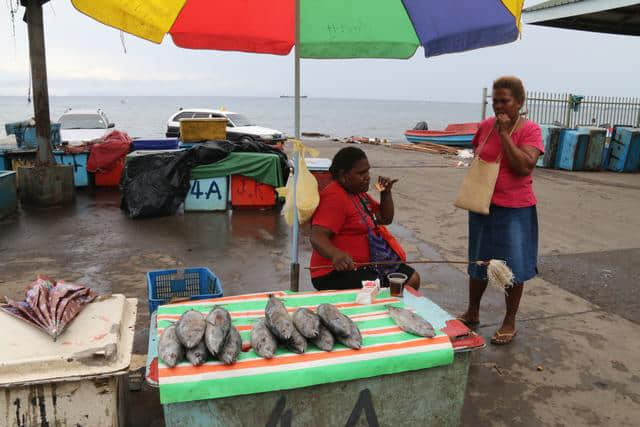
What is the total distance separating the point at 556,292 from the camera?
16.6 feet

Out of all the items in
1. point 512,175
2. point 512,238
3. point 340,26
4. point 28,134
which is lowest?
point 512,238

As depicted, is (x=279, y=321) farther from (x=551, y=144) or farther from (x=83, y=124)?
(x=83, y=124)

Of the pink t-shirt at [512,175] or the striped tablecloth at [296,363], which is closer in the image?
the striped tablecloth at [296,363]

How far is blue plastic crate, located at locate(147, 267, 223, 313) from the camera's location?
12.0ft

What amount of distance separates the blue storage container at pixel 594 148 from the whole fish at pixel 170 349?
14384 mm

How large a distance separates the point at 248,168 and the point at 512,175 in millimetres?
5280

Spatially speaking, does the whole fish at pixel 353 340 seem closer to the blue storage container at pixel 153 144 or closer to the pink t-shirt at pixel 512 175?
the pink t-shirt at pixel 512 175

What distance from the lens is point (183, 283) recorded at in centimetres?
378

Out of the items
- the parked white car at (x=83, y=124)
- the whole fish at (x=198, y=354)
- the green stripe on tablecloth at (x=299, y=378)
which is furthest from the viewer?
the parked white car at (x=83, y=124)

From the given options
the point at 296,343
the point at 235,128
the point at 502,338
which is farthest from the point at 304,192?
the point at 235,128

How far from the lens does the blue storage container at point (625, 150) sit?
13.7 metres

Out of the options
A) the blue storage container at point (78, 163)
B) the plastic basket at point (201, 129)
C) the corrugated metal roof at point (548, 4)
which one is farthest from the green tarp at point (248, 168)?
the corrugated metal roof at point (548, 4)

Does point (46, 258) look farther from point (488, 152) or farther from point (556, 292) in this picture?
point (556, 292)

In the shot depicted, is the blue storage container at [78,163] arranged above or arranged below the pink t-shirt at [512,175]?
below
